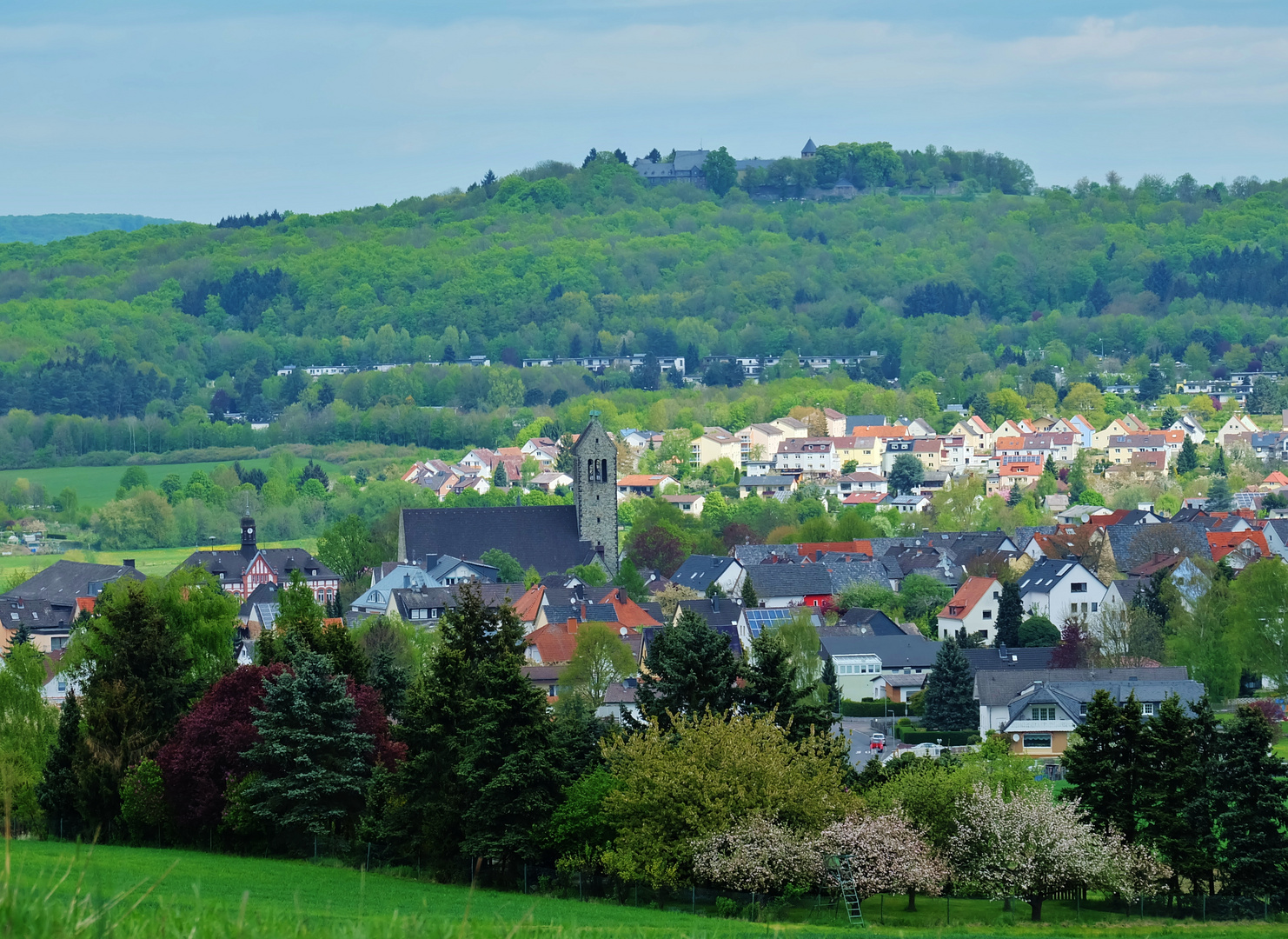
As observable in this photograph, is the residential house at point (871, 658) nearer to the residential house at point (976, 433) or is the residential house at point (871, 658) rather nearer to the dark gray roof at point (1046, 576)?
the dark gray roof at point (1046, 576)

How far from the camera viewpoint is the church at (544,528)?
74.4 m

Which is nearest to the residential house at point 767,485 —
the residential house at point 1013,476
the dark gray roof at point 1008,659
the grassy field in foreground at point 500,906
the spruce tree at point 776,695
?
the residential house at point 1013,476

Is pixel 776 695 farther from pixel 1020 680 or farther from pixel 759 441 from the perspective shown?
pixel 759 441

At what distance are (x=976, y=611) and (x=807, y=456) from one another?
71264mm

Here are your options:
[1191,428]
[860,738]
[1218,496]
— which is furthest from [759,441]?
[860,738]

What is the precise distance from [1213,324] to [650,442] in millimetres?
81975

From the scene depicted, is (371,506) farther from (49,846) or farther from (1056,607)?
(49,846)

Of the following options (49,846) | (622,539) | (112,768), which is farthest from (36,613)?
(49,846)

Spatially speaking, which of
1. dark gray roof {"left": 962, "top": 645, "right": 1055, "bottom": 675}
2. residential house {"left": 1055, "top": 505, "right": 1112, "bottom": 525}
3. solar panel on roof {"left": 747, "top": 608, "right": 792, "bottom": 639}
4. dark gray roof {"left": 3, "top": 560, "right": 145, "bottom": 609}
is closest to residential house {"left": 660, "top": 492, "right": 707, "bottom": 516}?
residential house {"left": 1055, "top": 505, "right": 1112, "bottom": 525}

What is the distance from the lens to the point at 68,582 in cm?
7294

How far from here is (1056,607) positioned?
6312 cm

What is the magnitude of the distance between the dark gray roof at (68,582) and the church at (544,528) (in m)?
11.4

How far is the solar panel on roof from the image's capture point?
58.1 meters

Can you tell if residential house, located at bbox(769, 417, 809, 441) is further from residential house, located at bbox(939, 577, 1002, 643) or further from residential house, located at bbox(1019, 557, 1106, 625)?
residential house, located at bbox(939, 577, 1002, 643)
